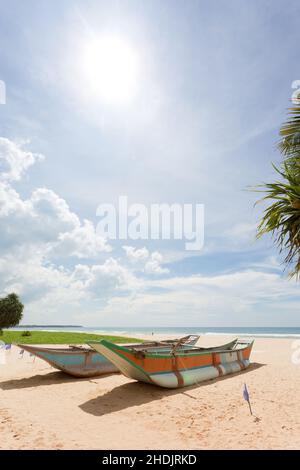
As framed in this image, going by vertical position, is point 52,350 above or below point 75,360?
above

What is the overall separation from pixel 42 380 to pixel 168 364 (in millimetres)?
4886

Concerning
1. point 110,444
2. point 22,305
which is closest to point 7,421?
point 110,444

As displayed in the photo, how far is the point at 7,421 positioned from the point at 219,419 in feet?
15.1

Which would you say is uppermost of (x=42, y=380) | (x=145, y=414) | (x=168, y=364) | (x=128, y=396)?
(x=168, y=364)

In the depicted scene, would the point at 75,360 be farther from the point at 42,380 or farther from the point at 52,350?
the point at 42,380

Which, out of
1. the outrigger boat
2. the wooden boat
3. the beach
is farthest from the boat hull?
the wooden boat

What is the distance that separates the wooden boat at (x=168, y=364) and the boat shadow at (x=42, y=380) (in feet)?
8.75

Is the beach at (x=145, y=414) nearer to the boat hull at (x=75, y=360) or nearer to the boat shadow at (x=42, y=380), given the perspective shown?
the boat shadow at (x=42, y=380)

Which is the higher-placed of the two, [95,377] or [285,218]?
[285,218]

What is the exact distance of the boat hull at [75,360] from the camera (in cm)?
1051

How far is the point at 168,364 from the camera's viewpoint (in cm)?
927

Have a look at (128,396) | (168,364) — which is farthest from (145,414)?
(168,364)

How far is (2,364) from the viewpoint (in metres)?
13.9
